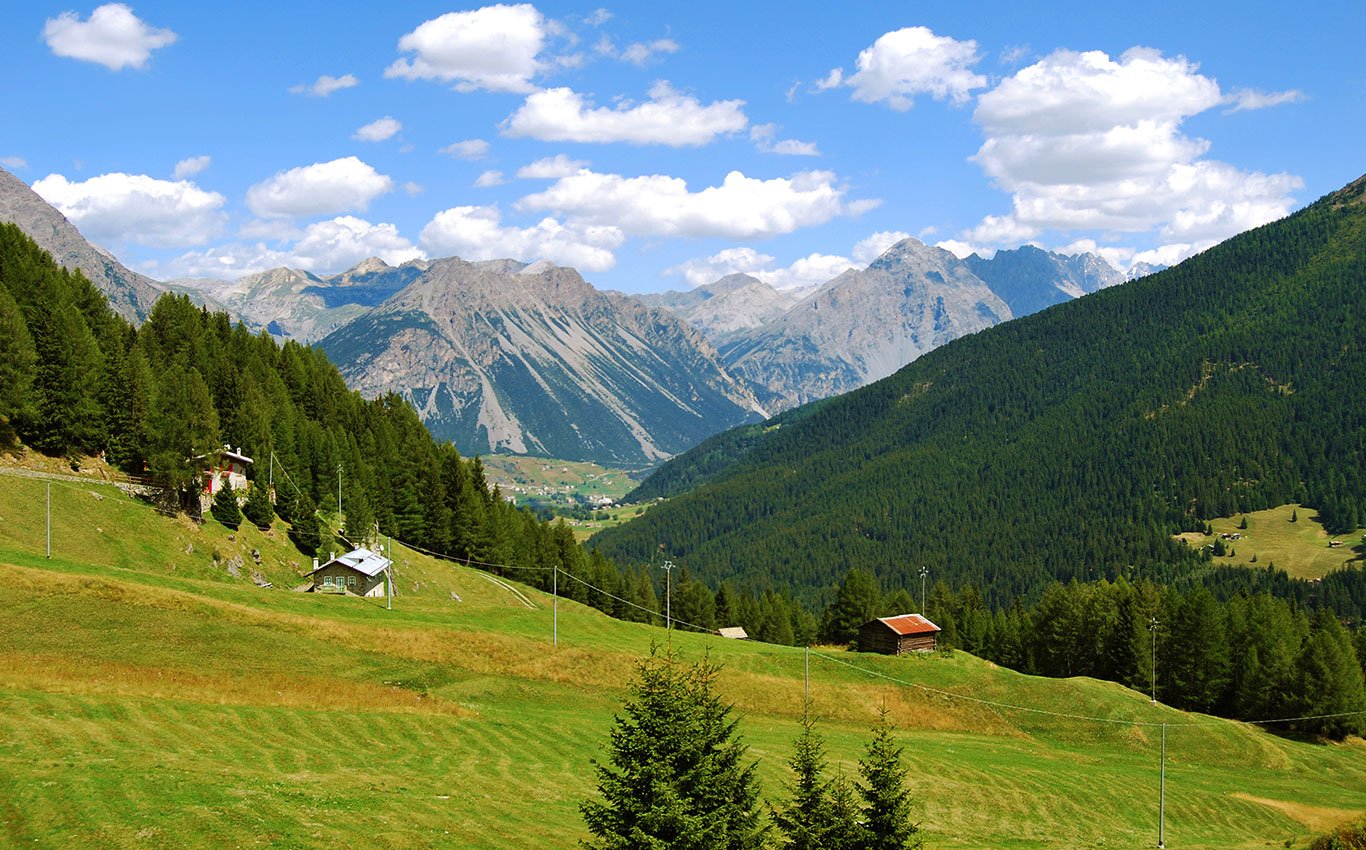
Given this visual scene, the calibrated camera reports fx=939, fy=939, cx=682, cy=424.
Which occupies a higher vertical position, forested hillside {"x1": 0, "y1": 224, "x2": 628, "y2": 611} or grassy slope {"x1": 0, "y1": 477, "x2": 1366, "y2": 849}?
forested hillside {"x1": 0, "y1": 224, "x2": 628, "y2": 611}

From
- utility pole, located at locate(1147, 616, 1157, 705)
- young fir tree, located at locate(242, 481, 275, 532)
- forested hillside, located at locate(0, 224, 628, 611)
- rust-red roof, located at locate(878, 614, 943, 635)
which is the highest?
forested hillside, located at locate(0, 224, 628, 611)

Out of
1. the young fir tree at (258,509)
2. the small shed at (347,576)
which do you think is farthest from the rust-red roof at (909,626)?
the young fir tree at (258,509)

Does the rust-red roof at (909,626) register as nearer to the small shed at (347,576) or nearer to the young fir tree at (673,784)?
the small shed at (347,576)

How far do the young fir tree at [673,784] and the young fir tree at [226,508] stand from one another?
69.4 meters

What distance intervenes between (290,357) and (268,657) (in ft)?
273

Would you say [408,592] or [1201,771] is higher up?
[408,592]

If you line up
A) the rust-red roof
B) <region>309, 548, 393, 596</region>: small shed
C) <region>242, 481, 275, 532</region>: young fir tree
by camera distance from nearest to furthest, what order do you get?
<region>309, 548, 393, 596</region>: small shed → <region>242, 481, 275, 532</region>: young fir tree → the rust-red roof

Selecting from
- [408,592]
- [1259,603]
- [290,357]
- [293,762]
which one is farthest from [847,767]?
[290,357]

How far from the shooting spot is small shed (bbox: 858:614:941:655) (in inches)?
4072

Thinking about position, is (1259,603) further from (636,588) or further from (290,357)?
(290,357)

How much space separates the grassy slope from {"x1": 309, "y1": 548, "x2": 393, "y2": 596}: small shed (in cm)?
424

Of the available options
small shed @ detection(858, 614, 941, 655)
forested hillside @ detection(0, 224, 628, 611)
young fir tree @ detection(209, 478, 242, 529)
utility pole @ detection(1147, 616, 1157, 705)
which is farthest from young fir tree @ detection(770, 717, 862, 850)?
utility pole @ detection(1147, 616, 1157, 705)

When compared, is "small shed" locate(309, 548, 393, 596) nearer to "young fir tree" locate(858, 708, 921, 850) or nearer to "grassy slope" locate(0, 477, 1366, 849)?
"grassy slope" locate(0, 477, 1366, 849)

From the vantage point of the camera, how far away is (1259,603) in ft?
376
